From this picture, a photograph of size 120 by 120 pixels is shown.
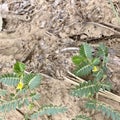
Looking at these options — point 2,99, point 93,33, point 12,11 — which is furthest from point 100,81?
point 12,11

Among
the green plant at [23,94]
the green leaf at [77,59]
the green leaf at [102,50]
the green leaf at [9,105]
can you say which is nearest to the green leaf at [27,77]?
the green plant at [23,94]

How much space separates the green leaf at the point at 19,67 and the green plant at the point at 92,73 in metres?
0.26

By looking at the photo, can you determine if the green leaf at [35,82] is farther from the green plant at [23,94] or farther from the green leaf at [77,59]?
the green leaf at [77,59]

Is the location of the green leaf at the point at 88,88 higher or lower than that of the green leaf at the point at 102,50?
lower

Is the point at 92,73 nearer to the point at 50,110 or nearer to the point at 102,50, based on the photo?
the point at 102,50

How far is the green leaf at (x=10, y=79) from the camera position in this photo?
1772mm

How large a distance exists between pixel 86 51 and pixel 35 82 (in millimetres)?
300

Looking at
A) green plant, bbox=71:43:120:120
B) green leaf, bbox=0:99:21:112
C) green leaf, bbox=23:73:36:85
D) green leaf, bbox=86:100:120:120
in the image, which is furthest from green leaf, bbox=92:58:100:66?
green leaf, bbox=0:99:21:112

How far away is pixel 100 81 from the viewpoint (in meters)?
1.74

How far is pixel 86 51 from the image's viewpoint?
5.72 ft

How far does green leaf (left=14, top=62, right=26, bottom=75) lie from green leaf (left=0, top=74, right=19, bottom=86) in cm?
3

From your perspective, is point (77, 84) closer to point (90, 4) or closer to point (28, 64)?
point (28, 64)

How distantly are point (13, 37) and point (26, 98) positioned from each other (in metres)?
0.40

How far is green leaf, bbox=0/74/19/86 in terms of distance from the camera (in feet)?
5.82
